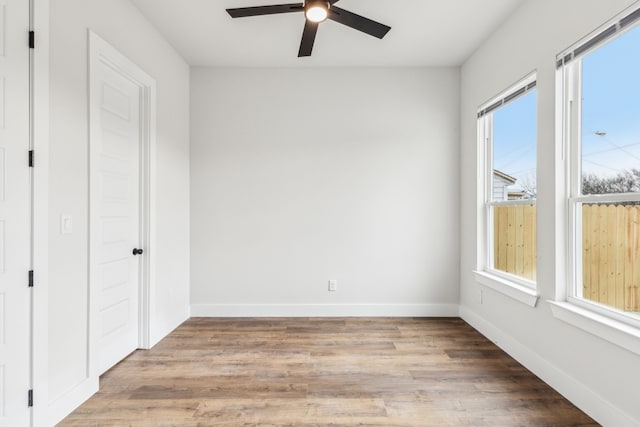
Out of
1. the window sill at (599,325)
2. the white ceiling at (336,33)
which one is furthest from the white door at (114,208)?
the window sill at (599,325)

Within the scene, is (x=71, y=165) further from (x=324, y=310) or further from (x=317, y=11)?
(x=324, y=310)

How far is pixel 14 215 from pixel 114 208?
0.93 metres

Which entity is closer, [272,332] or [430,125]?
[272,332]

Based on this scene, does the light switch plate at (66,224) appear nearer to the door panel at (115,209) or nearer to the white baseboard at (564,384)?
the door panel at (115,209)

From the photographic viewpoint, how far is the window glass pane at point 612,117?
1835 mm

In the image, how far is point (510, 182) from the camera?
3014 millimetres

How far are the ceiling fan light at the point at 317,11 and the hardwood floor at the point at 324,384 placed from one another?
7.79 ft

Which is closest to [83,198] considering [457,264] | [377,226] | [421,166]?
[377,226]

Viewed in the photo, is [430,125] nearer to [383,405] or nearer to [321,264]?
[321,264]

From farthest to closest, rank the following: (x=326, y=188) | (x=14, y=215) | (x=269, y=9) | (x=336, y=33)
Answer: (x=326, y=188) < (x=336, y=33) < (x=269, y=9) < (x=14, y=215)

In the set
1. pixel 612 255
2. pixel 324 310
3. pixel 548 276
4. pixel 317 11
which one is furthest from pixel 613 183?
pixel 324 310

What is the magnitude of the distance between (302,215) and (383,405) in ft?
7.13

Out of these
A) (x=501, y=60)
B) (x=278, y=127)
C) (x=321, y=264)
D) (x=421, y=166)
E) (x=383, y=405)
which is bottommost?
(x=383, y=405)

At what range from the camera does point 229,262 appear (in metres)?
3.87
